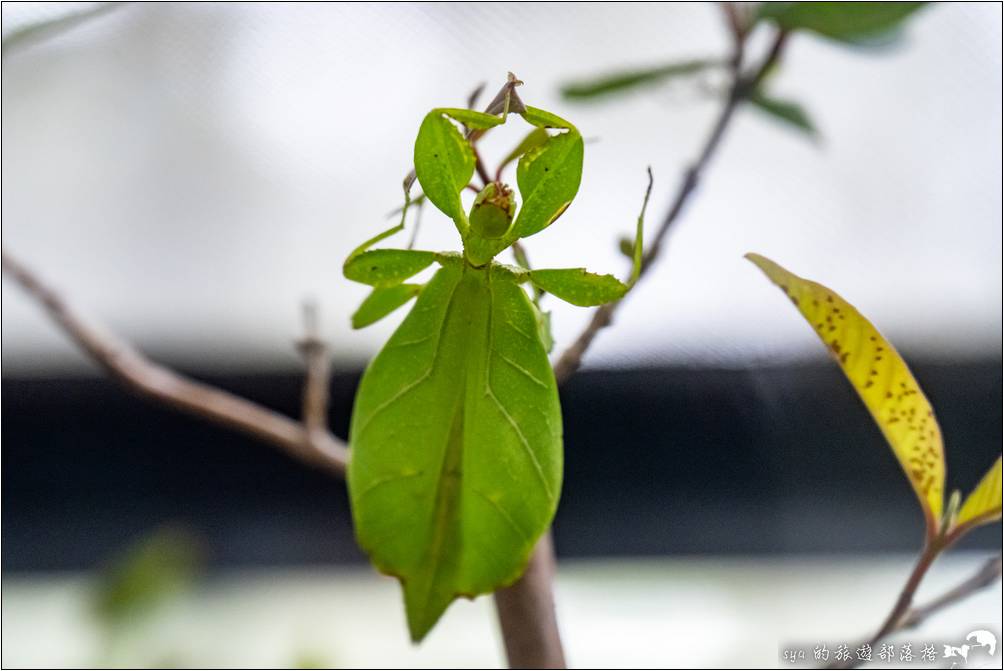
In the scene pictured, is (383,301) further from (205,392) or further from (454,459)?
(205,392)

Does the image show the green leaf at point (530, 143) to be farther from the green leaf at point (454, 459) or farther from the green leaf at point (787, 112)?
the green leaf at point (787, 112)

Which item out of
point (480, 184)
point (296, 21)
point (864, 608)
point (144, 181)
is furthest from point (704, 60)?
point (144, 181)

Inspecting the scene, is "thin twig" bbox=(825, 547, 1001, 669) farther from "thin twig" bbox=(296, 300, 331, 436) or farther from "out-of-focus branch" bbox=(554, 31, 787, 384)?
"thin twig" bbox=(296, 300, 331, 436)

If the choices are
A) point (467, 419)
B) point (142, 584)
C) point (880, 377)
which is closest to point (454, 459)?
point (467, 419)

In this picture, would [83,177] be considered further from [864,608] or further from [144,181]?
[864,608]

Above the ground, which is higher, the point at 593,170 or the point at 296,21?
the point at 296,21

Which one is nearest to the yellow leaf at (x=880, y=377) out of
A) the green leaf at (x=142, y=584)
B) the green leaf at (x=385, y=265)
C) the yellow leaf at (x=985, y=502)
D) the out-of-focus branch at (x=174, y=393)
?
the yellow leaf at (x=985, y=502)
